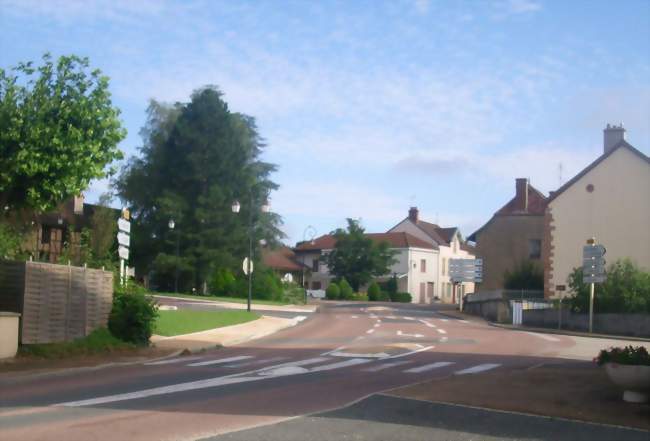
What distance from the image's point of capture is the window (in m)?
61.5

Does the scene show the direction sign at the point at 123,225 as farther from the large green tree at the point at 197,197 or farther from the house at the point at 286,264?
the house at the point at 286,264

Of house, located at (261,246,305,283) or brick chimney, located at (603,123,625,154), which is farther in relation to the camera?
house, located at (261,246,305,283)

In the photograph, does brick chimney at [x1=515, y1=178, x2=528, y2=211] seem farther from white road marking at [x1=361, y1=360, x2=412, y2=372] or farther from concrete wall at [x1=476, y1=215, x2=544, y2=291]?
white road marking at [x1=361, y1=360, x2=412, y2=372]

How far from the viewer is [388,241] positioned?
3691 inches

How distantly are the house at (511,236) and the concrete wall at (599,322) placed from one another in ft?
64.0

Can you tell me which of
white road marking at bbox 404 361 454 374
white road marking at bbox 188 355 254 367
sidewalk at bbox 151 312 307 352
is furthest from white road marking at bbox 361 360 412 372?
sidewalk at bbox 151 312 307 352

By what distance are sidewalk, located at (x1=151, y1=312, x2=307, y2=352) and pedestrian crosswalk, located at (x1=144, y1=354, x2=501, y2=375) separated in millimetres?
2626

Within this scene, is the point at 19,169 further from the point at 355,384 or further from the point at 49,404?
the point at 355,384

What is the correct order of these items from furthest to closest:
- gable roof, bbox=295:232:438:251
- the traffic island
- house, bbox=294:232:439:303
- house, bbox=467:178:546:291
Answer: gable roof, bbox=295:232:438:251 → house, bbox=294:232:439:303 → house, bbox=467:178:546:291 → the traffic island

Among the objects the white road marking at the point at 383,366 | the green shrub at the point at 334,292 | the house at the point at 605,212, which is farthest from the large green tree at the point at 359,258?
the white road marking at the point at 383,366

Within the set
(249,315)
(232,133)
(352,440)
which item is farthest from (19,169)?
(232,133)

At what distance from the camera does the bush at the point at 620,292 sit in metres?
36.9

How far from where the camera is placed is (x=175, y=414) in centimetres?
1173

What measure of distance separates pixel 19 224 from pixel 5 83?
728 cm
